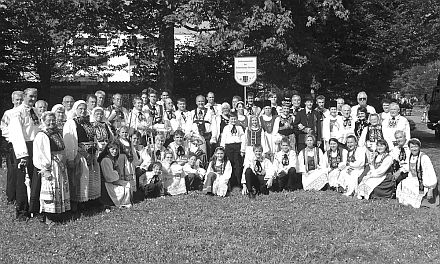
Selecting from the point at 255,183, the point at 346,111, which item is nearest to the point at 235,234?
the point at 255,183

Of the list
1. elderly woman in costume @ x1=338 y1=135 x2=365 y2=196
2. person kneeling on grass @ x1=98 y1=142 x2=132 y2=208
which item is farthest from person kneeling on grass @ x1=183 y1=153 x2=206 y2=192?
elderly woman in costume @ x1=338 y1=135 x2=365 y2=196

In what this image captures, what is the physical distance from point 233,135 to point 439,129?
1254 cm

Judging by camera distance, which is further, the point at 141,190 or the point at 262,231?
the point at 141,190

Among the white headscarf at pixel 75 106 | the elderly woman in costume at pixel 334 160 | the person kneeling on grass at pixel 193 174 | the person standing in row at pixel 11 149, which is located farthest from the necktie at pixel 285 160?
the person standing in row at pixel 11 149

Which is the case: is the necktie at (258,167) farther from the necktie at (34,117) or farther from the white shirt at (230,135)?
the necktie at (34,117)

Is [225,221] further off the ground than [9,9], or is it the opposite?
[9,9]

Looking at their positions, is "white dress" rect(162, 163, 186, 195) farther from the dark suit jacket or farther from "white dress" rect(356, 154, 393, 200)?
"white dress" rect(356, 154, 393, 200)

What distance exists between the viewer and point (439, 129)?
19.6 meters

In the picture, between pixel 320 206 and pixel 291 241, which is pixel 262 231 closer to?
pixel 291 241

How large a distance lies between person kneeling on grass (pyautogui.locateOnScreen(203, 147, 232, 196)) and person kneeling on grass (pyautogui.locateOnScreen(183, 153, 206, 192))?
306mm

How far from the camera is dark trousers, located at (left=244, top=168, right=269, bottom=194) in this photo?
880cm

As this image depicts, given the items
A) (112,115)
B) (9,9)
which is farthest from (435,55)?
(9,9)

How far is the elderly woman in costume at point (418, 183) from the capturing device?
814 centimetres

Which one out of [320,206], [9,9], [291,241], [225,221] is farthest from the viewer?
[9,9]
